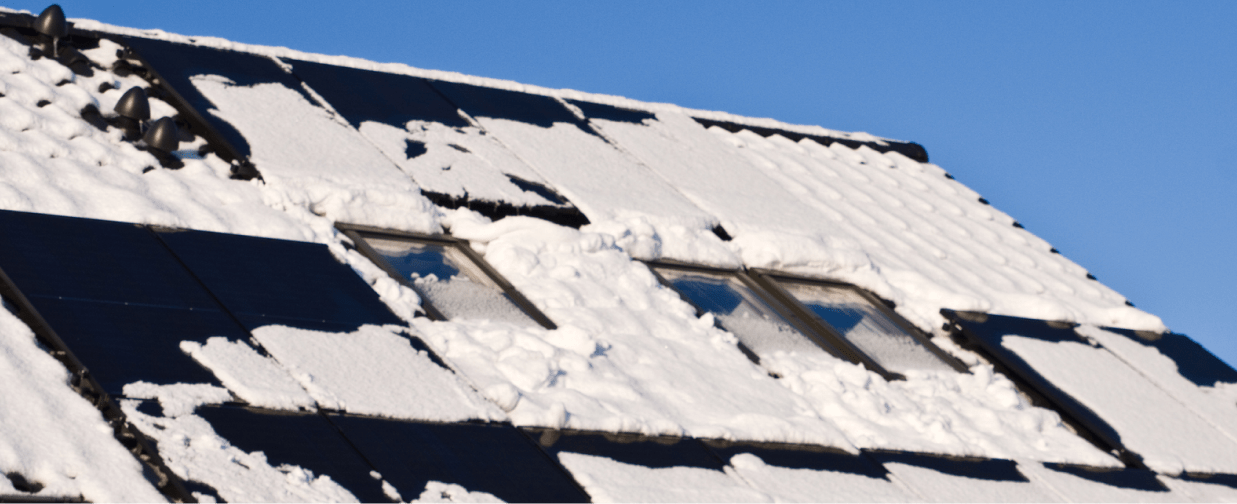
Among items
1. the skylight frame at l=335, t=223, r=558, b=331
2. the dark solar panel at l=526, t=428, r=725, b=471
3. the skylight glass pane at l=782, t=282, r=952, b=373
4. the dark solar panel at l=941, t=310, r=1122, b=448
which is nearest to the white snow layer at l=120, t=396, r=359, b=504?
the dark solar panel at l=526, t=428, r=725, b=471

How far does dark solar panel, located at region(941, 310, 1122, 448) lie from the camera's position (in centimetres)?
516

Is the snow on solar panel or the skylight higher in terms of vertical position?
the snow on solar panel

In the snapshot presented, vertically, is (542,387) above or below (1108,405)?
below

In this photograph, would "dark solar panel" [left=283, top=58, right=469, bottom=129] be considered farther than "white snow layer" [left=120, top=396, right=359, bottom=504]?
Yes

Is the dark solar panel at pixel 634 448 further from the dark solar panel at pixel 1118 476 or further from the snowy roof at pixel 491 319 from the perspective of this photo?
the dark solar panel at pixel 1118 476

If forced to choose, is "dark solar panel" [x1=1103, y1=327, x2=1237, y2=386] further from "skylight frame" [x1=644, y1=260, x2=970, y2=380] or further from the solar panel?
"skylight frame" [x1=644, y1=260, x2=970, y2=380]

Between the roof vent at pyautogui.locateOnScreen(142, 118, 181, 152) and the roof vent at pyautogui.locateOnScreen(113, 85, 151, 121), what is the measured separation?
151 millimetres

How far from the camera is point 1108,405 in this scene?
5422 mm

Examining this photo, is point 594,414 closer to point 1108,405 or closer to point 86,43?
point 1108,405

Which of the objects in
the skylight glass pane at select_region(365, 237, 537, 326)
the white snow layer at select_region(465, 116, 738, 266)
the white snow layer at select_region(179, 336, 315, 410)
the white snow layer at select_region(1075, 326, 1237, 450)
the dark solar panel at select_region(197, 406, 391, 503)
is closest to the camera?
the dark solar panel at select_region(197, 406, 391, 503)

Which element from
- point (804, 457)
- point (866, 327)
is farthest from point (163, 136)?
point (866, 327)

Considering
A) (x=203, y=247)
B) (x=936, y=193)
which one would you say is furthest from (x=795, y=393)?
(x=936, y=193)

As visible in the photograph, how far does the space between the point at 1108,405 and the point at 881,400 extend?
1.45 m

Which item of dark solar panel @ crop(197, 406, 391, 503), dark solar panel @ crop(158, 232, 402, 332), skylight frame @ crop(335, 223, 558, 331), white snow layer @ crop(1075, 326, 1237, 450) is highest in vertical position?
white snow layer @ crop(1075, 326, 1237, 450)
